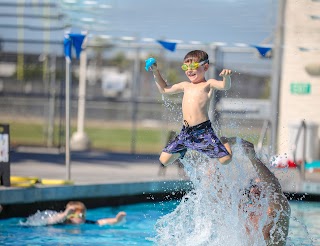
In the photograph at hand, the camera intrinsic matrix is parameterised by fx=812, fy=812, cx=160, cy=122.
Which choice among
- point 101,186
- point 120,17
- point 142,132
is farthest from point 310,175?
point 142,132

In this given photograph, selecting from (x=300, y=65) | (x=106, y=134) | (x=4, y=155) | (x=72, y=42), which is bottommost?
(x=106, y=134)

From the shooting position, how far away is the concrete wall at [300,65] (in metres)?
15.7

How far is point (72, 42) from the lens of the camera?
11070 millimetres

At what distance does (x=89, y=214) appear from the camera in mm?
10656

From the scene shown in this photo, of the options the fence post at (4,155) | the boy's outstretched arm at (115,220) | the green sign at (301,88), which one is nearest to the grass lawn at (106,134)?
the green sign at (301,88)

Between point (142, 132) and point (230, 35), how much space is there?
614 inches

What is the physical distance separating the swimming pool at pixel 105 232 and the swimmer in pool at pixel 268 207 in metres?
0.60

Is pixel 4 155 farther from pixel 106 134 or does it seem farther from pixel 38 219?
pixel 106 134

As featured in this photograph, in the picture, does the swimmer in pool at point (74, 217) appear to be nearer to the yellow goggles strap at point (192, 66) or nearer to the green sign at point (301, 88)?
the yellow goggles strap at point (192, 66)

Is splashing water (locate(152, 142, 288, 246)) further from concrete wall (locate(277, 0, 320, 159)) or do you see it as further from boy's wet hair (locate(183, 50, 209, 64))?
concrete wall (locate(277, 0, 320, 159))

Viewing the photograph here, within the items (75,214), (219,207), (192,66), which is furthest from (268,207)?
(75,214)

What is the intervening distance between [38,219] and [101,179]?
240 centimetres

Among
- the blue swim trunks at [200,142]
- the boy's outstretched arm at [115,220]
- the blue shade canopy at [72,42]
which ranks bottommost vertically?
the boy's outstretched arm at [115,220]

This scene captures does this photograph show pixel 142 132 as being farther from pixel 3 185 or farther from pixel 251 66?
pixel 3 185
